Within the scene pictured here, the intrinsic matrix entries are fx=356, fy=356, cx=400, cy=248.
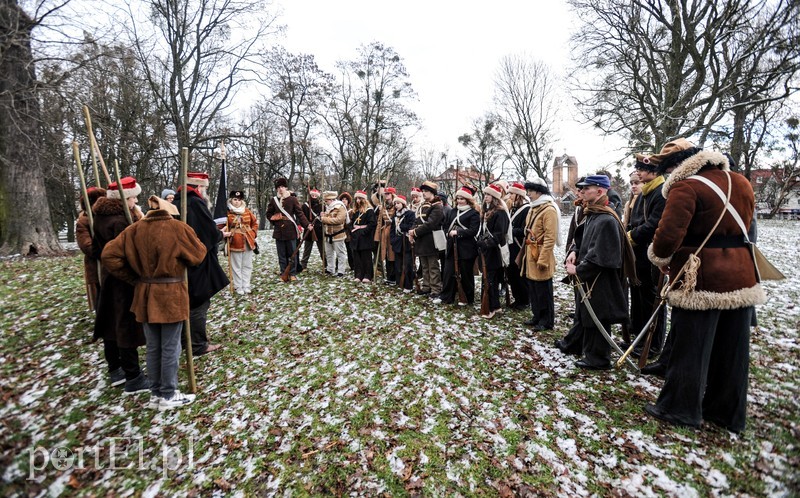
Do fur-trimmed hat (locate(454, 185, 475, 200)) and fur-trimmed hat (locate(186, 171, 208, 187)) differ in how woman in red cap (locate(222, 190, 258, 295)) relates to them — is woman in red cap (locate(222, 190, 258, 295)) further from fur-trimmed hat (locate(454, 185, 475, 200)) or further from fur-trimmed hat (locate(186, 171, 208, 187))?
Answer: fur-trimmed hat (locate(454, 185, 475, 200))

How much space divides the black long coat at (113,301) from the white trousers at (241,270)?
404cm

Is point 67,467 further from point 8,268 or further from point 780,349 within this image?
point 8,268

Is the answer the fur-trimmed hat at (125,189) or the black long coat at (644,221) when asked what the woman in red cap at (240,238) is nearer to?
the fur-trimmed hat at (125,189)

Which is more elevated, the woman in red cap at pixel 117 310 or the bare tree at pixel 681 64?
the bare tree at pixel 681 64

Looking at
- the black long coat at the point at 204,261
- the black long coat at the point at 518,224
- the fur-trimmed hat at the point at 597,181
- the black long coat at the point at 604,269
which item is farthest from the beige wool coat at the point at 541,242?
the black long coat at the point at 204,261

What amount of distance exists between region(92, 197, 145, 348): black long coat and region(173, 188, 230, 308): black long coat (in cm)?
77

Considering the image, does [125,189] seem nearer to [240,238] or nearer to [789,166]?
[240,238]

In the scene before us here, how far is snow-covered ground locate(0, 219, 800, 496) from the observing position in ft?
9.23

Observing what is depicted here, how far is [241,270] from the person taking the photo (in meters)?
8.36

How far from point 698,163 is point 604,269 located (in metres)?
1.57

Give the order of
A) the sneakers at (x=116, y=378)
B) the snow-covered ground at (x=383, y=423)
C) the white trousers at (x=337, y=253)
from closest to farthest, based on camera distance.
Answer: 1. the snow-covered ground at (x=383, y=423)
2. the sneakers at (x=116, y=378)
3. the white trousers at (x=337, y=253)

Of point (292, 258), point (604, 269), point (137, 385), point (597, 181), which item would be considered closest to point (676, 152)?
point (597, 181)

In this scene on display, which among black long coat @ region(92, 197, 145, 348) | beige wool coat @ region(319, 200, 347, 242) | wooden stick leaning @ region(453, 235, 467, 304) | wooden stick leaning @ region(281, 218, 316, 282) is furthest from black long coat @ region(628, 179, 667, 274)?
wooden stick leaning @ region(281, 218, 316, 282)

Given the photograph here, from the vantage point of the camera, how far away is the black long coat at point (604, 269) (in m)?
4.12
